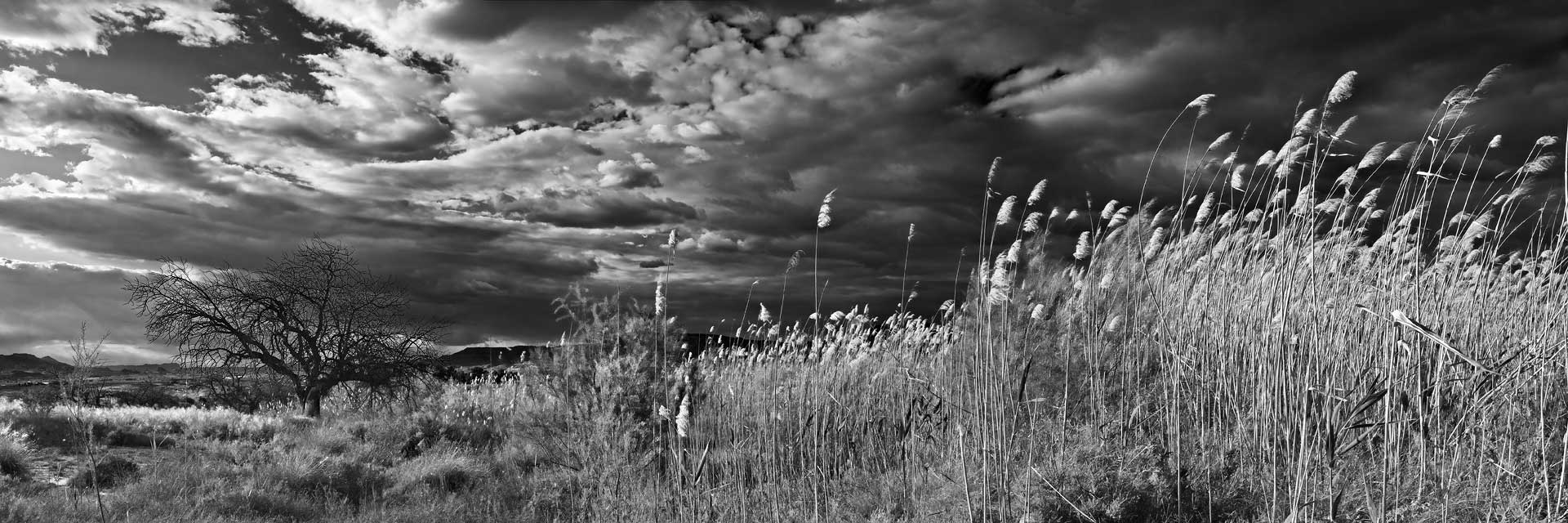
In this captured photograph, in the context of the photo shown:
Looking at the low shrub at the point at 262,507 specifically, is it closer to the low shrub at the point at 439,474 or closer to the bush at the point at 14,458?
the low shrub at the point at 439,474

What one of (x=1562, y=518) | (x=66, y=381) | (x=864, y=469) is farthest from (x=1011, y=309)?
(x=66, y=381)

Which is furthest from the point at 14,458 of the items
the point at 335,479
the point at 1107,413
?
the point at 1107,413

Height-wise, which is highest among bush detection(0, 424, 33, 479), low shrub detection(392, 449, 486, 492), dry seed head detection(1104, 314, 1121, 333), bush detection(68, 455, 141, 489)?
dry seed head detection(1104, 314, 1121, 333)

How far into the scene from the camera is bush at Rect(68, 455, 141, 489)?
702 centimetres

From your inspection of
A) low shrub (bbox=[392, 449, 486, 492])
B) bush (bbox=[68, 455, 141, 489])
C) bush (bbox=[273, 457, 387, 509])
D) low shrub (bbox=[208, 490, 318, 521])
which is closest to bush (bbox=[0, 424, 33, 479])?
bush (bbox=[68, 455, 141, 489])

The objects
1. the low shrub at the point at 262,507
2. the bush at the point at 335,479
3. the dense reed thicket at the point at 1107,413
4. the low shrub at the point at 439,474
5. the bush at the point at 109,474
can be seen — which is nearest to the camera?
the dense reed thicket at the point at 1107,413

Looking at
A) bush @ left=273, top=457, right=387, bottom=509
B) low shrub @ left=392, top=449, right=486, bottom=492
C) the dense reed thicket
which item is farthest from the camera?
low shrub @ left=392, top=449, right=486, bottom=492

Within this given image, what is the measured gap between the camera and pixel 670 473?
20.1 ft

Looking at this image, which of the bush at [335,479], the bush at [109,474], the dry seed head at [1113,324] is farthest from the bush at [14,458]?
the dry seed head at [1113,324]

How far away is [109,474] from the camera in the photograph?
24.2 feet

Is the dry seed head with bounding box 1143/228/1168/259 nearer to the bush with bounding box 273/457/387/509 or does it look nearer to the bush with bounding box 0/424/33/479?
the bush with bounding box 273/457/387/509

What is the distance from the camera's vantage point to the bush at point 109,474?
7023 mm

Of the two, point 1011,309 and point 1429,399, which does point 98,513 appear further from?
point 1429,399

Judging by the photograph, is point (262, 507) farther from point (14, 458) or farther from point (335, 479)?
point (14, 458)
